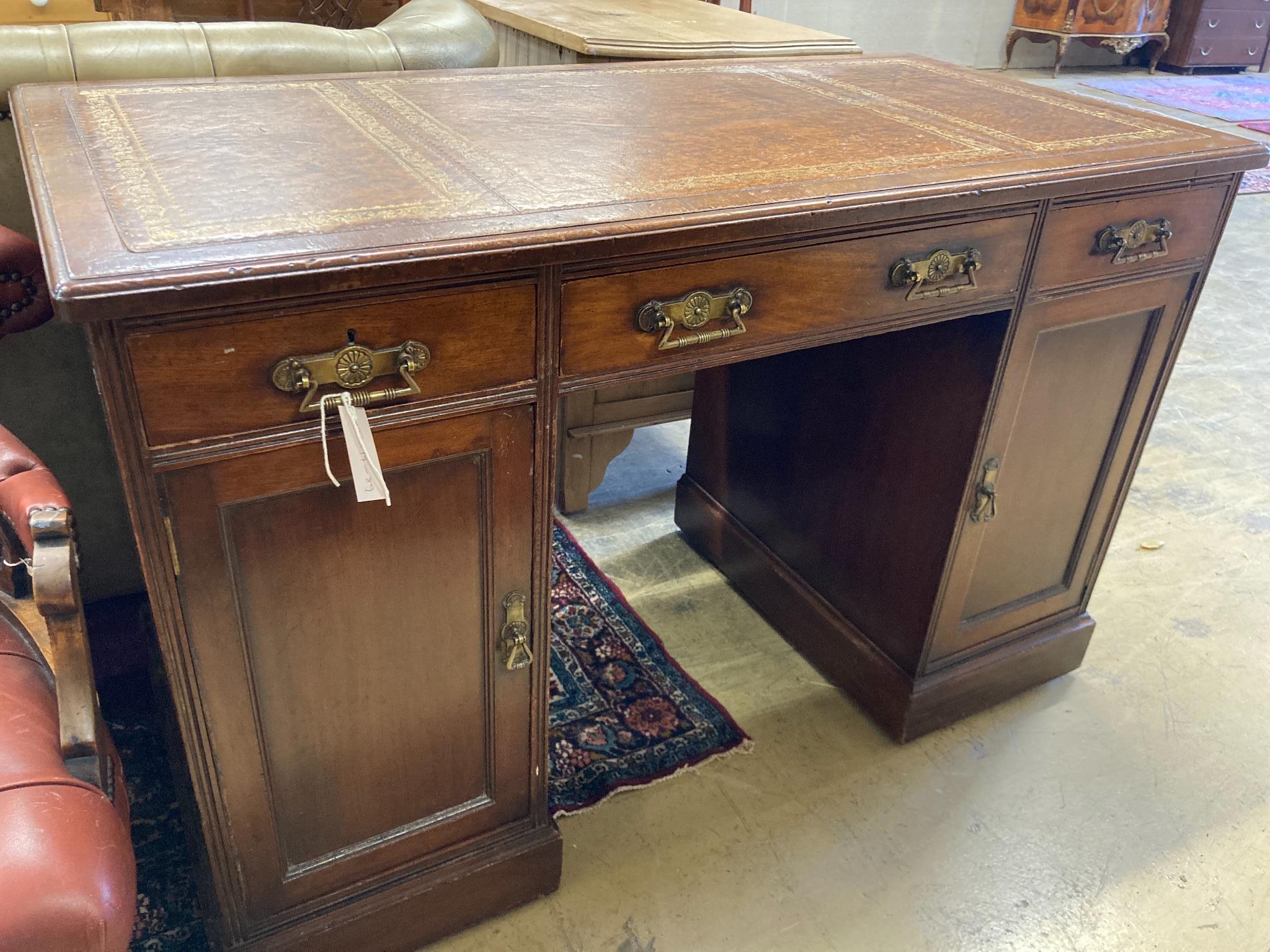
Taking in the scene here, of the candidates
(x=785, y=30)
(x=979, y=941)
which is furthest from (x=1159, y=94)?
(x=979, y=941)

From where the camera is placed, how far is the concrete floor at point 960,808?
4.43 feet

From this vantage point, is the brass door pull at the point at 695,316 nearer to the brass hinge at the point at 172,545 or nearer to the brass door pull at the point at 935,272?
the brass door pull at the point at 935,272

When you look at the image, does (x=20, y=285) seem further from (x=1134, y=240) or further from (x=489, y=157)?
(x=1134, y=240)

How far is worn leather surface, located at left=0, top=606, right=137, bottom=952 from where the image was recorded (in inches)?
28.1

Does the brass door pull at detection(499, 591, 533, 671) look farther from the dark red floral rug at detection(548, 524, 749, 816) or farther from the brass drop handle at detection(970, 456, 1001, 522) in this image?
the brass drop handle at detection(970, 456, 1001, 522)

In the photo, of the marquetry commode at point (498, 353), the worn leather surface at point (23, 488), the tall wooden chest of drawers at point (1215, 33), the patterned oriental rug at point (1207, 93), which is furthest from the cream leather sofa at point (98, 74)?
the tall wooden chest of drawers at point (1215, 33)

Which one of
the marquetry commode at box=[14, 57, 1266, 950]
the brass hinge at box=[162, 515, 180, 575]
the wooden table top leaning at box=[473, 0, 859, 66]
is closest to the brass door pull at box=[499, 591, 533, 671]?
the marquetry commode at box=[14, 57, 1266, 950]

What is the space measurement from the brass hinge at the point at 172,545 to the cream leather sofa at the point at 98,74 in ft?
2.00

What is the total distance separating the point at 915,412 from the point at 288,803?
3.45ft

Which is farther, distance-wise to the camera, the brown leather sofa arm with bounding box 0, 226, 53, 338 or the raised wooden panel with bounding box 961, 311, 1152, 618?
the raised wooden panel with bounding box 961, 311, 1152, 618

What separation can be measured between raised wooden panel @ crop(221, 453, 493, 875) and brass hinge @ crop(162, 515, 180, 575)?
1.8 inches

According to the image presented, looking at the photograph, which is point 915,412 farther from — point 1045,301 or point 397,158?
point 397,158

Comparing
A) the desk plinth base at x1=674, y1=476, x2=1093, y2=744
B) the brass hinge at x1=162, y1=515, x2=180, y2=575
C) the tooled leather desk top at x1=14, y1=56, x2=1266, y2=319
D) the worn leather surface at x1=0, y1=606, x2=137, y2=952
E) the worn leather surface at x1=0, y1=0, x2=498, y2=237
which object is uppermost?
the worn leather surface at x1=0, y1=0, x2=498, y2=237

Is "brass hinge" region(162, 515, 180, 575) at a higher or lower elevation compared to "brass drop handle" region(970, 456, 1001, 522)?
higher
